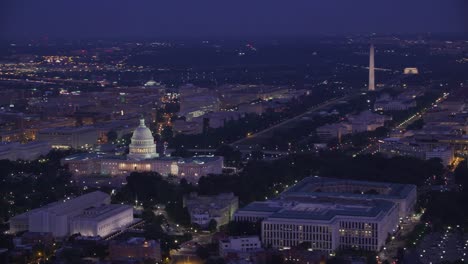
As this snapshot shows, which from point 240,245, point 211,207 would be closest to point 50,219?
point 211,207

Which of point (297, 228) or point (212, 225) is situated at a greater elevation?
point (297, 228)

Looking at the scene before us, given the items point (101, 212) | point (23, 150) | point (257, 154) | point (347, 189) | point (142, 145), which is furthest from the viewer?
point (23, 150)

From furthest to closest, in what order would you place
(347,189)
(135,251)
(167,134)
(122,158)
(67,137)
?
(167,134)
(67,137)
(122,158)
(347,189)
(135,251)

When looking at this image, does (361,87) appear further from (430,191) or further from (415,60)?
(430,191)

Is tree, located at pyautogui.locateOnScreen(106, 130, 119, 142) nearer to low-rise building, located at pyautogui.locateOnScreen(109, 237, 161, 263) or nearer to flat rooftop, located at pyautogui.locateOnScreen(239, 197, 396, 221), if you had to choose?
flat rooftop, located at pyautogui.locateOnScreen(239, 197, 396, 221)

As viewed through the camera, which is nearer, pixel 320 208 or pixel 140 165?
pixel 320 208

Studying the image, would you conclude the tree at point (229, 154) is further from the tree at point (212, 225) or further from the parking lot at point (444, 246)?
the parking lot at point (444, 246)

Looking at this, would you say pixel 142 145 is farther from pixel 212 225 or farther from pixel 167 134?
pixel 212 225

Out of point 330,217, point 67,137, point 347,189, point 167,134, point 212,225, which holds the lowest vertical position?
point 167,134
